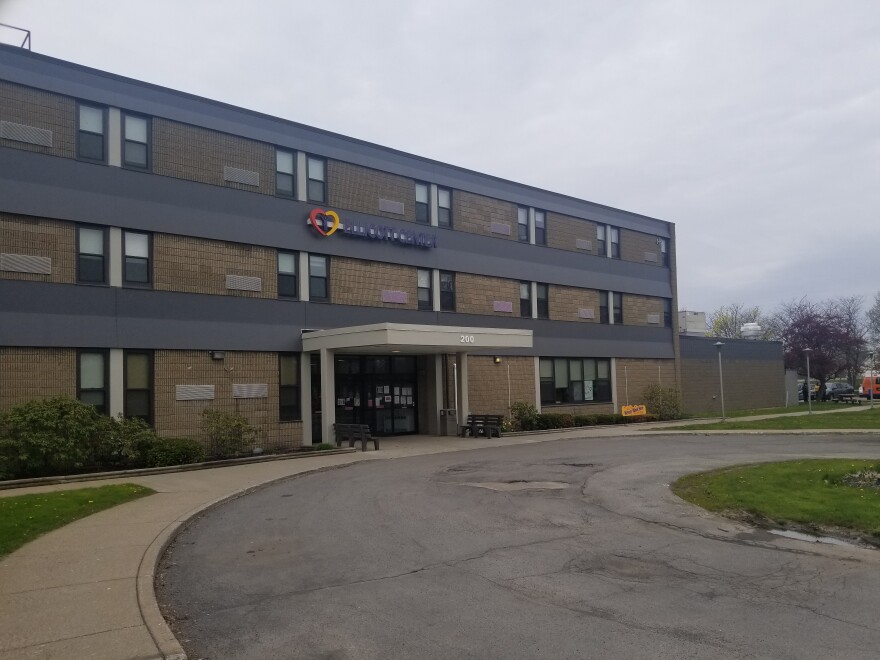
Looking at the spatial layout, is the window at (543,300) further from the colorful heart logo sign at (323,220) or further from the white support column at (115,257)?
the white support column at (115,257)

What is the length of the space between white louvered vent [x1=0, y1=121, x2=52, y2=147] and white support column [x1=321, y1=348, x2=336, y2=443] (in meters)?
9.91

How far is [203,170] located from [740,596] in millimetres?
20659

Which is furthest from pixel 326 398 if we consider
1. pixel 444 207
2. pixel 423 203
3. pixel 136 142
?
pixel 444 207

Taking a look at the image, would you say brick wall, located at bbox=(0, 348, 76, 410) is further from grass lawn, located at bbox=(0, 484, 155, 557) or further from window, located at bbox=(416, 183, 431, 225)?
window, located at bbox=(416, 183, 431, 225)

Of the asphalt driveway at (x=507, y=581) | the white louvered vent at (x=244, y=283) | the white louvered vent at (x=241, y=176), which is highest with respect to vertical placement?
the white louvered vent at (x=241, y=176)

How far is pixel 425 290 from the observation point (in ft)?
98.0

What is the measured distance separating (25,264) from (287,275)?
26.6 feet

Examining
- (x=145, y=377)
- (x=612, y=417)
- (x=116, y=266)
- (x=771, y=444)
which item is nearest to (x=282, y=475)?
(x=145, y=377)

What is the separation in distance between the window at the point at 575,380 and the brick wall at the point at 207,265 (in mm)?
14764

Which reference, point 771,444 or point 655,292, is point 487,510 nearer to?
point 771,444

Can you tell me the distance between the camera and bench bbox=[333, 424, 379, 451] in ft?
77.5

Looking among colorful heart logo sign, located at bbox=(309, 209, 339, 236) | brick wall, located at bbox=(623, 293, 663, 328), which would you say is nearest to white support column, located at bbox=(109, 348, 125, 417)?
colorful heart logo sign, located at bbox=(309, 209, 339, 236)

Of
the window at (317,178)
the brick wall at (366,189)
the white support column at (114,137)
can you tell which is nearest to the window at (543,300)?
the brick wall at (366,189)

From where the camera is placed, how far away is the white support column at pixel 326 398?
955 inches
